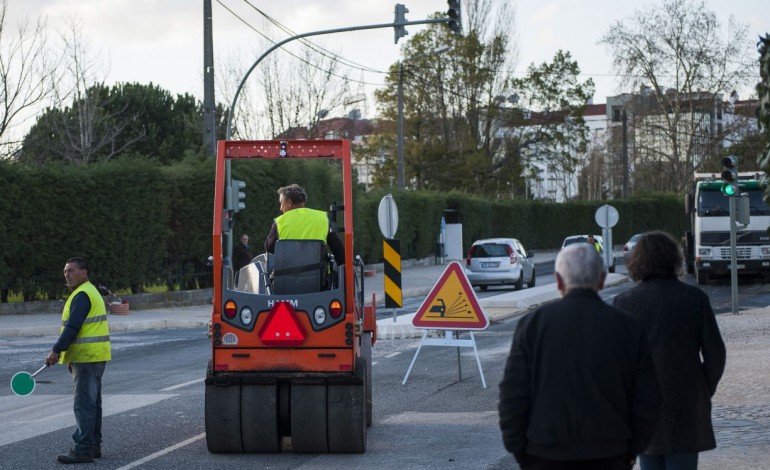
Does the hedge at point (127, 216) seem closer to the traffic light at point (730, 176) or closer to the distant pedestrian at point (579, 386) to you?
the traffic light at point (730, 176)

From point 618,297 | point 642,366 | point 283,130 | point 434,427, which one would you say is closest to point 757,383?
point 434,427

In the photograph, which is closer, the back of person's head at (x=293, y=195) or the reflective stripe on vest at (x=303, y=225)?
the reflective stripe on vest at (x=303, y=225)

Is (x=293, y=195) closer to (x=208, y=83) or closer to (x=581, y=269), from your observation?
(x=581, y=269)

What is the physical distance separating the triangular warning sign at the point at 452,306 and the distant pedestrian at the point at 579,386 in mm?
9649

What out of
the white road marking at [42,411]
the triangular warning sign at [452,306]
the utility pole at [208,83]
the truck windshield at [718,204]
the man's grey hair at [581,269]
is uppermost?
the utility pole at [208,83]

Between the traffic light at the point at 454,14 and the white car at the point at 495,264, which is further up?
the traffic light at the point at 454,14

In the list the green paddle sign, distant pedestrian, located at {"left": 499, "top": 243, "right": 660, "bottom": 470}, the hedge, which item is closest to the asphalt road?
the green paddle sign

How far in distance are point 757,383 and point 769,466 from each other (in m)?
4.94

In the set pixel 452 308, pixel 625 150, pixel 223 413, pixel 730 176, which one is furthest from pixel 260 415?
pixel 625 150

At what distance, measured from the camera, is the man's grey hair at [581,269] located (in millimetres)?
5098

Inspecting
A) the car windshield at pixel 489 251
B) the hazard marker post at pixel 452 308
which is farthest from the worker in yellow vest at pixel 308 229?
the car windshield at pixel 489 251

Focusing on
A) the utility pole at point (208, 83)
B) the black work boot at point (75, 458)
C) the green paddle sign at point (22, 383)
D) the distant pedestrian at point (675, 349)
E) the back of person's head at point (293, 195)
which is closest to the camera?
the distant pedestrian at point (675, 349)

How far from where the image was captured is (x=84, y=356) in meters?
9.97

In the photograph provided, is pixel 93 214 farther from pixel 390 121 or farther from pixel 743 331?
A: pixel 390 121
